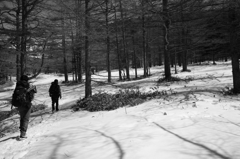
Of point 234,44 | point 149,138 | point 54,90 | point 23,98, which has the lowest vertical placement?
point 149,138

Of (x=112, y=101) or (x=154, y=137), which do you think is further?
(x=112, y=101)

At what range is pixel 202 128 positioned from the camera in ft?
13.7

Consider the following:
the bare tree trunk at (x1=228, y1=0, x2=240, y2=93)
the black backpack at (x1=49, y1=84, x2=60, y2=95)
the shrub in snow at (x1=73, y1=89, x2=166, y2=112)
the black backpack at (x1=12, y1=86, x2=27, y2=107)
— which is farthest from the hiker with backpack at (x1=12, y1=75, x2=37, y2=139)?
the bare tree trunk at (x1=228, y1=0, x2=240, y2=93)

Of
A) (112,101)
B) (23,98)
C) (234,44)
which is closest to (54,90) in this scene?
(112,101)

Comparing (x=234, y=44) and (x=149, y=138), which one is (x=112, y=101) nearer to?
(x=149, y=138)

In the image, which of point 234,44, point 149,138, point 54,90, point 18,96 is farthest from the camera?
point 54,90

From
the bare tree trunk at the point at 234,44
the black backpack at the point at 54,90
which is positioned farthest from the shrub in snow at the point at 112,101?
the bare tree trunk at the point at 234,44

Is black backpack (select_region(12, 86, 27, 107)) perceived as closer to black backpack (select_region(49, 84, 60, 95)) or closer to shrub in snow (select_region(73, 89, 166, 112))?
shrub in snow (select_region(73, 89, 166, 112))

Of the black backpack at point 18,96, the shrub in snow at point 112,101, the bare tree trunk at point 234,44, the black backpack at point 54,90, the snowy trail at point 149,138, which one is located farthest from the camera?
the black backpack at point 54,90

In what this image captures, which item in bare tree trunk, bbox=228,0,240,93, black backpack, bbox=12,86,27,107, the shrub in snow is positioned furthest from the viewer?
the shrub in snow

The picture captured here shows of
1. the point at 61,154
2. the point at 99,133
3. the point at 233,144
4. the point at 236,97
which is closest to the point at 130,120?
the point at 99,133

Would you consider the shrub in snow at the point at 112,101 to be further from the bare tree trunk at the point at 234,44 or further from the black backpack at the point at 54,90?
the bare tree trunk at the point at 234,44

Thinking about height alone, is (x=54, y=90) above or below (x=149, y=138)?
above

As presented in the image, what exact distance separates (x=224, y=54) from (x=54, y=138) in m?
7.86
